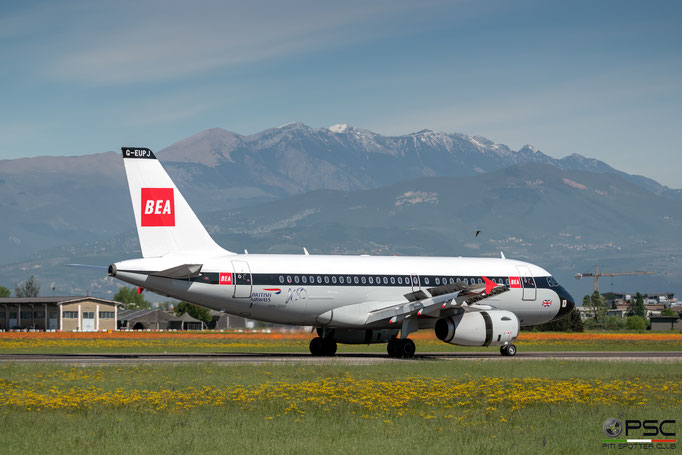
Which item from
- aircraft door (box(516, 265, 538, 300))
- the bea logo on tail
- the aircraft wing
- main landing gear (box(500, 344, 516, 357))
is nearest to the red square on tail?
aircraft door (box(516, 265, 538, 300))

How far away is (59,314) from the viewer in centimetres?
13438

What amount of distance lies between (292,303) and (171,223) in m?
6.27

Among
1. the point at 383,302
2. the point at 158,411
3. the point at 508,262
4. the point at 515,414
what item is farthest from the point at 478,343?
the point at 158,411

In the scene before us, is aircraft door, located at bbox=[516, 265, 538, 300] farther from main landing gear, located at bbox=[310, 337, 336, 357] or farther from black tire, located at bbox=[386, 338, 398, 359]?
main landing gear, located at bbox=[310, 337, 336, 357]

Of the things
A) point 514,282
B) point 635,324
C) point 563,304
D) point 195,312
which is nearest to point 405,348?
point 514,282

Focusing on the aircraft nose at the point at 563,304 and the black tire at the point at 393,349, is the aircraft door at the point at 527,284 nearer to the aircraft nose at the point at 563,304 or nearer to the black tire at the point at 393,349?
the aircraft nose at the point at 563,304

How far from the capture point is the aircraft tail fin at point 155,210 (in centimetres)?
4147

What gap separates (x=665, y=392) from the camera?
27844 mm

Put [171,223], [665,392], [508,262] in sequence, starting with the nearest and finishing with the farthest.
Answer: [665,392] < [171,223] < [508,262]

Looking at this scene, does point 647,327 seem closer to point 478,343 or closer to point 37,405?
point 478,343

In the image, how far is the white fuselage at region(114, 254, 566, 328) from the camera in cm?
4072

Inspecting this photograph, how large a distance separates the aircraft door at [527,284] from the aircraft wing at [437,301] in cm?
470

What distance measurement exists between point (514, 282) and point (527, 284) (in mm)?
893

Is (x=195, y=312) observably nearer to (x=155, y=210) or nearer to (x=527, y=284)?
(x=527, y=284)
